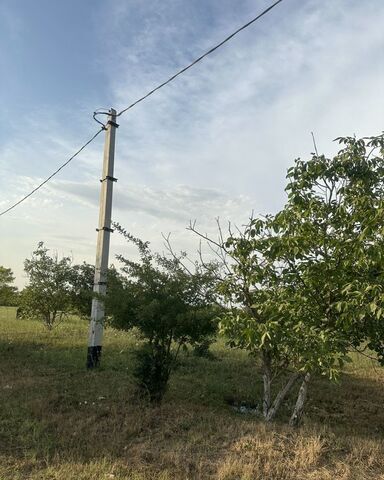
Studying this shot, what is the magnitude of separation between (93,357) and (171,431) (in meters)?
4.11

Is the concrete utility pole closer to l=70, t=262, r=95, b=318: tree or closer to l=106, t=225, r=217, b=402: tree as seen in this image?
l=106, t=225, r=217, b=402: tree

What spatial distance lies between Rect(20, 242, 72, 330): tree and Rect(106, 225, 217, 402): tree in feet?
33.9

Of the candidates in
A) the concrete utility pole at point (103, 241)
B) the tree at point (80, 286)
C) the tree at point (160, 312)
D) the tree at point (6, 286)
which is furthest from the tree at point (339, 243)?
the tree at point (6, 286)

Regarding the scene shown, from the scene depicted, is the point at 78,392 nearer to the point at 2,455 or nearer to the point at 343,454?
the point at 2,455

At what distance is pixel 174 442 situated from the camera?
5.41 meters

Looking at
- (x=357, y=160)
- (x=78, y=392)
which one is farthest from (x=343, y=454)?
(x=78, y=392)

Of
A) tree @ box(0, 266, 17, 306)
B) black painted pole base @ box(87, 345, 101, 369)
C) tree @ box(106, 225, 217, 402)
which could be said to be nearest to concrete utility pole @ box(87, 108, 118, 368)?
black painted pole base @ box(87, 345, 101, 369)

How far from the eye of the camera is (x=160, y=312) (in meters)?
6.88

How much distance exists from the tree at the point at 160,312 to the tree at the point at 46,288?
33.9 feet

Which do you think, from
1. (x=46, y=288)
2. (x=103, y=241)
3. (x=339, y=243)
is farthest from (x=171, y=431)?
(x=46, y=288)

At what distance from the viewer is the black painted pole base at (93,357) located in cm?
950

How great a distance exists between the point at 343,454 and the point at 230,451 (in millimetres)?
1198

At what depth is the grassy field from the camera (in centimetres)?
466

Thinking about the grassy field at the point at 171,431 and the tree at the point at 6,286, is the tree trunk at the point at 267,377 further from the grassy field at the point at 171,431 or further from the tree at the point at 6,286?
the tree at the point at 6,286
